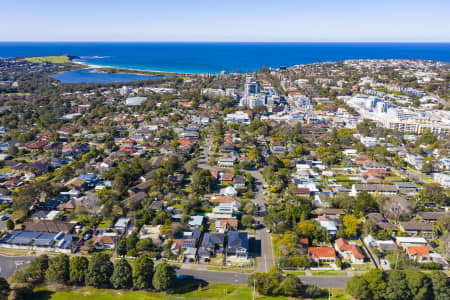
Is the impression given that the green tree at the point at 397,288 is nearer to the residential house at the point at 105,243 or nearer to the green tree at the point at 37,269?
the residential house at the point at 105,243

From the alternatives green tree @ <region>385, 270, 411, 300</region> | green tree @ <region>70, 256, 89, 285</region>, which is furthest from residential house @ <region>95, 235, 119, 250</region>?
green tree @ <region>385, 270, 411, 300</region>

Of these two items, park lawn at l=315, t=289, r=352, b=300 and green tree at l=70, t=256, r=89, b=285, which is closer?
park lawn at l=315, t=289, r=352, b=300

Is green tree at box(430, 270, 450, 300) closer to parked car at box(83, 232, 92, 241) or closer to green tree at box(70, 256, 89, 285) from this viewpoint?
green tree at box(70, 256, 89, 285)

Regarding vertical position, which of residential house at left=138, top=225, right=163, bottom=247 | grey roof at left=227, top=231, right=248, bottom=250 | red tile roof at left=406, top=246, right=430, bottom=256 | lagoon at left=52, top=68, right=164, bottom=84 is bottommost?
residential house at left=138, top=225, right=163, bottom=247

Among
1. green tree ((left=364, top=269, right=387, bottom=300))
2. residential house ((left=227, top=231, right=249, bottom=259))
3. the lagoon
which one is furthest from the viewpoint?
the lagoon

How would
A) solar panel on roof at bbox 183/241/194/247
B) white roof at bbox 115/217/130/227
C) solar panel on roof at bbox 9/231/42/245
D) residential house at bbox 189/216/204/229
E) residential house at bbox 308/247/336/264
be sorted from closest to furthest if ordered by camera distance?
residential house at bbox 308/247/336/264 → solar panel on roof at bbox 183/241/194/247 → solar panel on roof at bbox 9/231/42/245 → white roof at bbox 115/217/130/227 → residential house at bbox 189/216/204/229

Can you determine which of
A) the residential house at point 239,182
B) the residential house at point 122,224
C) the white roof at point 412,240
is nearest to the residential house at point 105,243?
the residential house at point 122,224

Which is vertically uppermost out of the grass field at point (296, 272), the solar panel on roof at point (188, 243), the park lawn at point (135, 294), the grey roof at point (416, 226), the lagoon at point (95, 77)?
the lagoon at point (95, 77)

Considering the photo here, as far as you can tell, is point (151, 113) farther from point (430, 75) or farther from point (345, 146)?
point (430, 75)
